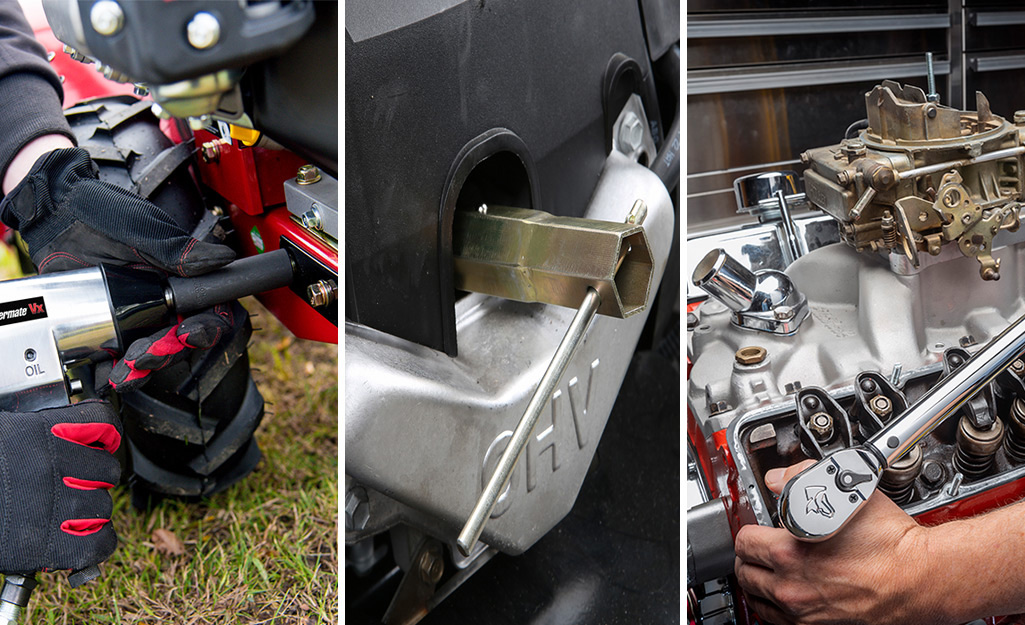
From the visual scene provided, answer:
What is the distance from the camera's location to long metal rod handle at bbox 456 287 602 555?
0.65 m

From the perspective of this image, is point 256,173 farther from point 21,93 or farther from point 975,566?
point 975,566

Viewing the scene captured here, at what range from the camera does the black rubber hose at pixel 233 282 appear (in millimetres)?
919

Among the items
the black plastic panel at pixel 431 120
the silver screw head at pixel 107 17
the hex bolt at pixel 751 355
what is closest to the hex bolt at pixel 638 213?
the black plastic panel at pixel 431 120

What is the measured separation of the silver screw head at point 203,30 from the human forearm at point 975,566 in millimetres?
844

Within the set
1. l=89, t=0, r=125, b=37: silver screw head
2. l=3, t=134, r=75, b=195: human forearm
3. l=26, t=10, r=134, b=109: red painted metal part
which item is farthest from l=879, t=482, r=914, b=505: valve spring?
l=26, t=10, r=134, b=109: red painted metal part

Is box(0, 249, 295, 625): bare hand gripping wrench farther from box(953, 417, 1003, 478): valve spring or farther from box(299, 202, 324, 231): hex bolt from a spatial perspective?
box(953, 417, 1003, 478): valve spring

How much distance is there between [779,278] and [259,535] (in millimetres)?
979

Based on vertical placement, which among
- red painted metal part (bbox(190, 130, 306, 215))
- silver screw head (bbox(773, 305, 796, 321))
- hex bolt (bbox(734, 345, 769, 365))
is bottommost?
hex bolt (bbox(734, 345, 769, 365))

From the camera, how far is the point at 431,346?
2.98 feet

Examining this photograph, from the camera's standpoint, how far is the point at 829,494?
29.1 inches

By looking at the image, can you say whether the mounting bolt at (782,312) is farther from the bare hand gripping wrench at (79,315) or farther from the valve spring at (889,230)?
the bare hand gripping wrench at (79,315)

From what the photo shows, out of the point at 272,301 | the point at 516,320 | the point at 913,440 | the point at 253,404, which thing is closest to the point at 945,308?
the point at 913,440

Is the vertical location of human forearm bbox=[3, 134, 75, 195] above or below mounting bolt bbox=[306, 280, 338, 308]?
above

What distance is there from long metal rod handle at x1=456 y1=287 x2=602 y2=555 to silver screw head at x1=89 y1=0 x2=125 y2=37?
17.6 inches
